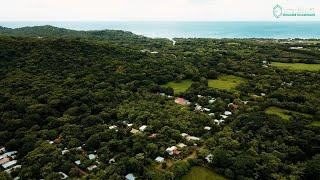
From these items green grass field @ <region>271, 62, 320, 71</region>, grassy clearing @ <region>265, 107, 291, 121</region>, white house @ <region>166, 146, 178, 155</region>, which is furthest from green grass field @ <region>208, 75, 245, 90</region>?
white house @ <region>166, 146, 178, 155</region>

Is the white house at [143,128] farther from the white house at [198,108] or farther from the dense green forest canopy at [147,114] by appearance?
the white house at [198,108]

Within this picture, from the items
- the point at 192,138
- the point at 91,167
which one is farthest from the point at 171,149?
the point at 91,167

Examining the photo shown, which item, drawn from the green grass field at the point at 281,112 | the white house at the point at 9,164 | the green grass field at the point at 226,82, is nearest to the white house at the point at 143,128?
the white house at the point at 9,164

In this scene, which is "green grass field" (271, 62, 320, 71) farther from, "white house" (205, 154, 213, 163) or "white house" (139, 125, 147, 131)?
"white house" (205, 154, 213, 163)

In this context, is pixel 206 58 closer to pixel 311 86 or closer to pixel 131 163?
pixel 311 86

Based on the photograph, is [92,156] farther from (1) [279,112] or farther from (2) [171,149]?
(1) [279,112]
